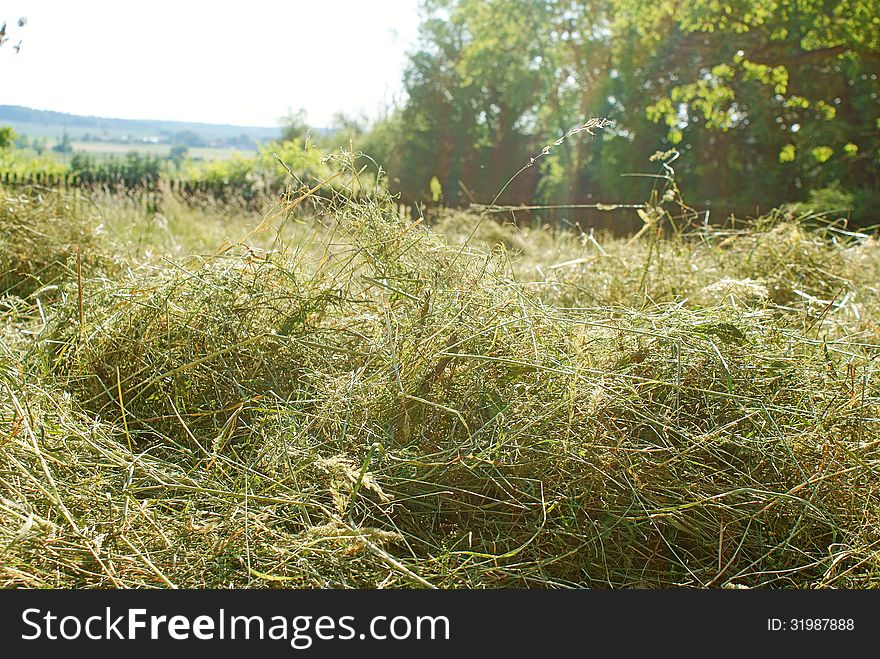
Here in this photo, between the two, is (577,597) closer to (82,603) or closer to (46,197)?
(82,603)

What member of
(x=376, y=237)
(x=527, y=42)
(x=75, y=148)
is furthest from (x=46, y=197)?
(x=527, y=42)

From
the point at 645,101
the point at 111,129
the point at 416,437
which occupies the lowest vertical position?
the point at 416,437

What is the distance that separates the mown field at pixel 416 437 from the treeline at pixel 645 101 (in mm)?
1122

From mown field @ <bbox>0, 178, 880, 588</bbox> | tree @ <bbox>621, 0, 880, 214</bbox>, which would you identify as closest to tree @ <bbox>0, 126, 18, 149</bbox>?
tree @ <bbox>621, 0, 880, 214</bbox>

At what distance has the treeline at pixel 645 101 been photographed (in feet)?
32.7

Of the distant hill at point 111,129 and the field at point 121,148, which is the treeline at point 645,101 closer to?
the distant hill at point 111,129

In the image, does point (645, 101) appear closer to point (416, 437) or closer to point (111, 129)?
point (111, 129)

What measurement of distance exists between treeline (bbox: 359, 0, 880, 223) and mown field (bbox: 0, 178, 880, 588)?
3.68 ft

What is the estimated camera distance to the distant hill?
286 inches

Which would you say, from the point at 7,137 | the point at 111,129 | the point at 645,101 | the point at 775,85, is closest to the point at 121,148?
the point at 7,137

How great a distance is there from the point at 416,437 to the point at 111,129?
1021cm

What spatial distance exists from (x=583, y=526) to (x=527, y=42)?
1887cm

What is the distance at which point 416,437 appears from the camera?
1.90m

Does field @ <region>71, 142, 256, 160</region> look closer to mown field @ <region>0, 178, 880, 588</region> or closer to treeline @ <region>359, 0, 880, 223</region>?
treeline @ <region>359, 0, 880, 223</region>
